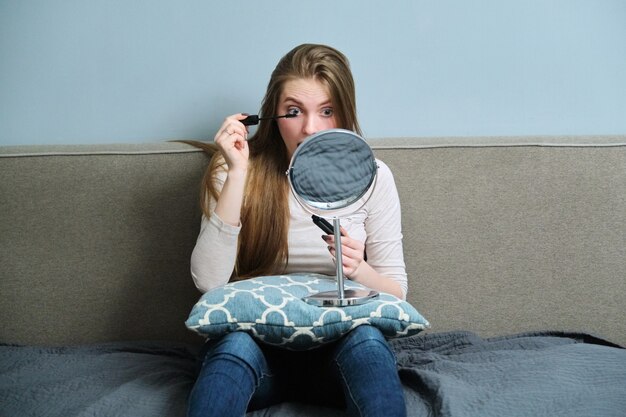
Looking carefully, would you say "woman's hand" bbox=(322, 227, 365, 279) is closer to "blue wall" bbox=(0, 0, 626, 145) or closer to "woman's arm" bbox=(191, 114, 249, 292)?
"woman's arm" bbox=(191, 114, 249, 292)

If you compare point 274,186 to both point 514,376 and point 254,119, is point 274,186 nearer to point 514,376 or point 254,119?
point 254,119

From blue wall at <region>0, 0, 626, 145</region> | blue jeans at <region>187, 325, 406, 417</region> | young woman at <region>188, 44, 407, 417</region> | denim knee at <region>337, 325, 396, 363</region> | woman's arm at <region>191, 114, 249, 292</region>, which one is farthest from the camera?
blue wall at <region>0, 0, 626, 145</region>

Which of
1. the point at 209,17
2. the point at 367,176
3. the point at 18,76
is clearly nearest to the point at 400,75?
the point at 209,17

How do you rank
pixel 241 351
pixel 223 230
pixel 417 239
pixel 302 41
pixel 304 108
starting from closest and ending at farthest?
1. pixel 241 351
2. pixel 223 230
3. pixel 304 108
4. pixel 417 239
5. pixel 302 41

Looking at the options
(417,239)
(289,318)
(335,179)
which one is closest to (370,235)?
(417,239)

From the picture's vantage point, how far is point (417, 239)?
5.13ft

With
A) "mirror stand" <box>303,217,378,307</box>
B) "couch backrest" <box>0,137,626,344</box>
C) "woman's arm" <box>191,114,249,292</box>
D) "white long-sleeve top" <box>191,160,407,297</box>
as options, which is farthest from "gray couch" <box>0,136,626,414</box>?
"mirror stand" <box>303,217,378,307</box>

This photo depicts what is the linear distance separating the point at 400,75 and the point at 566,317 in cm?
82

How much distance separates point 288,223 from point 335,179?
35cm

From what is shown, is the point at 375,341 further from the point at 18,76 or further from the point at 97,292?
the point at 18,76

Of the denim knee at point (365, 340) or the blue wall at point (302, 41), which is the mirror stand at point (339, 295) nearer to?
the denim knee at point (365, 340)

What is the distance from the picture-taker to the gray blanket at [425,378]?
1.06 meters

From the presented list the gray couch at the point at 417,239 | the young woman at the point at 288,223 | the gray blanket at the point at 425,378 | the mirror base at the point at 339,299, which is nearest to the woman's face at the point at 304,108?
the young woman at the point at 288,223

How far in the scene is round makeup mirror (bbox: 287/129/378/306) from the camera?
108 centimetres
